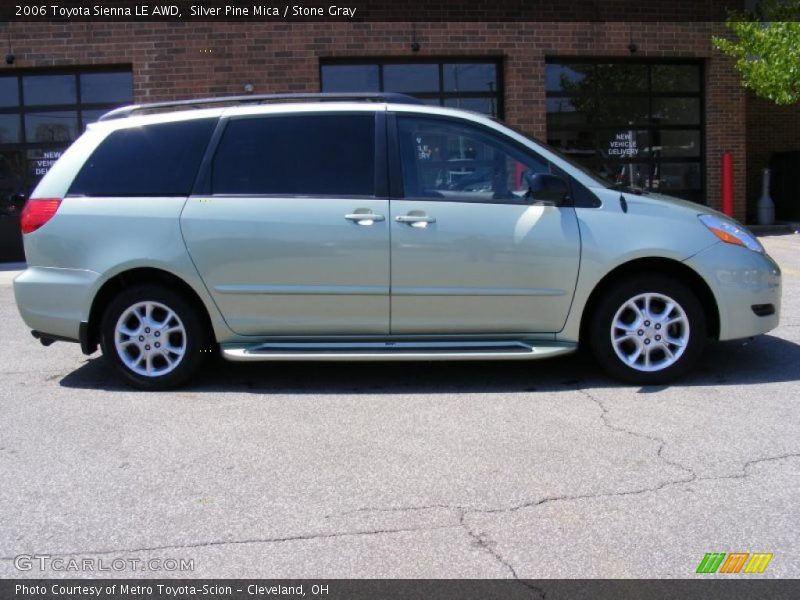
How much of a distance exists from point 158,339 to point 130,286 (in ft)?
1.36

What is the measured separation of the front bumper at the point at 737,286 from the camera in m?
5.45

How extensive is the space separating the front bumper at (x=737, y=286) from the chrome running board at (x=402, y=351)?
993 mm

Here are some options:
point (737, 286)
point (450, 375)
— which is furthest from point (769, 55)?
point (450, 375)

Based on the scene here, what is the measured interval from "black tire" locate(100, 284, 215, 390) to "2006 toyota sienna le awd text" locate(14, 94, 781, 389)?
0.01 metres

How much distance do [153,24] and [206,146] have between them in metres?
8.68

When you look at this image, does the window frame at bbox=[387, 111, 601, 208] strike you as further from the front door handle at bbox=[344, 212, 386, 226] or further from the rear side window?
the rear side window

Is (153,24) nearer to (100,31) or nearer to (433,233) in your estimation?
(100,31)

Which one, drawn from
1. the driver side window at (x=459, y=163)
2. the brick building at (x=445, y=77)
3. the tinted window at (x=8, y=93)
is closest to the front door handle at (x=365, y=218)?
the driver side window at (x=459, y=163)

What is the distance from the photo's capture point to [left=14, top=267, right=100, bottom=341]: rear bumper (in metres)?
5.60

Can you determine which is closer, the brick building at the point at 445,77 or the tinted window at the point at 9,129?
the brick building at the point at 445,77

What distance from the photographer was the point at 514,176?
18.4 feet

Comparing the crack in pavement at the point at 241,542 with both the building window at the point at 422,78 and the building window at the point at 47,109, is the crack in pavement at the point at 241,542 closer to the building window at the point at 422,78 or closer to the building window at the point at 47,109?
the building window at the point at 422,78
